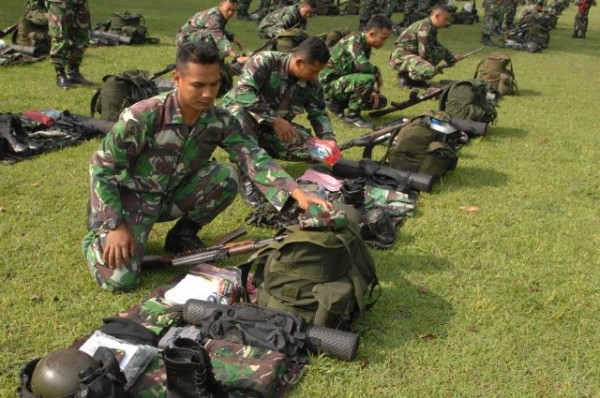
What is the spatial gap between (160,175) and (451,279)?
238 centimetres

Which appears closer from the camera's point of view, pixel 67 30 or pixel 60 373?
pixel 60 373

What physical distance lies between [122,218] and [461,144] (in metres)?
5.49

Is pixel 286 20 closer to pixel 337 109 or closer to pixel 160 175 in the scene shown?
pixel 337 109

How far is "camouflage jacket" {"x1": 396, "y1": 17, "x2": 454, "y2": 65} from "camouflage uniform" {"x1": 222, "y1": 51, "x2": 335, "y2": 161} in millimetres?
5277

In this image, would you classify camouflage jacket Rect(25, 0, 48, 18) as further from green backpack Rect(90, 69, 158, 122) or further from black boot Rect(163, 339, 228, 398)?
black boot Rect(163, 339, 228, 398)

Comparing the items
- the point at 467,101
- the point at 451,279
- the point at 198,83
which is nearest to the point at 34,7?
the point at 467,101

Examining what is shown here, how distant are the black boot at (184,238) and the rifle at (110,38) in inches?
381

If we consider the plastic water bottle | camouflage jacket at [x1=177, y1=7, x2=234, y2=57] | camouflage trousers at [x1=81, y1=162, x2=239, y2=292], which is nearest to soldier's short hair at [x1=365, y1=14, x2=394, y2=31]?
camouflage jacket at [x1=177, y1=7, x2=234, y2=57]

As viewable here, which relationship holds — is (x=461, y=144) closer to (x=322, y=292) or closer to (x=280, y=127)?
(x=280, y=127)

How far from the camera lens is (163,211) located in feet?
15.9

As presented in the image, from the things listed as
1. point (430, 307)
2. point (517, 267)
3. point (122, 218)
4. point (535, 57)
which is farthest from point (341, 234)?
point (535, 57)

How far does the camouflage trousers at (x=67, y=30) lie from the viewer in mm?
9594

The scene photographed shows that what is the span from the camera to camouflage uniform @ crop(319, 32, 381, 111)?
9.15 metres

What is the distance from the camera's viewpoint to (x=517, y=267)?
Result: 17.0 ft
